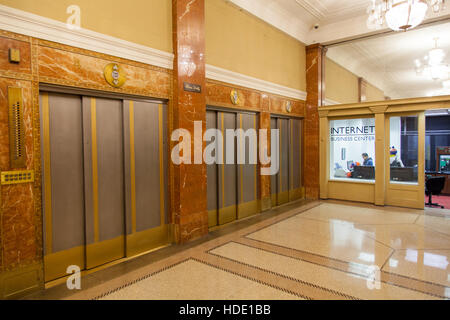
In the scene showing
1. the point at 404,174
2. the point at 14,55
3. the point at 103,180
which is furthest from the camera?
the point at 404,174

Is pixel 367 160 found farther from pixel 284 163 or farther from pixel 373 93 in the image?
pixel 373 93

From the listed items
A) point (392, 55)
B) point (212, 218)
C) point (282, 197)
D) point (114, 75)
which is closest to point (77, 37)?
point (114, 75)

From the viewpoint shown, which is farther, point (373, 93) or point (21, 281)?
point (373, 93)

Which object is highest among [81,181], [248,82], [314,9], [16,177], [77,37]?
[314,9]

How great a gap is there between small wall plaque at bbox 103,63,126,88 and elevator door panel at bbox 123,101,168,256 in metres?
0.31

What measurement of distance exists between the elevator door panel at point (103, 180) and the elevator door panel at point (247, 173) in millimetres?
2793

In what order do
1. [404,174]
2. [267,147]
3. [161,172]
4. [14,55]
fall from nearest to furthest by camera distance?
[14,55], [161,172], [267,147], [404,174]

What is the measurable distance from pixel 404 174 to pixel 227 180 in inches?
190

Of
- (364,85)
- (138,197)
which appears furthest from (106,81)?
(364,85)

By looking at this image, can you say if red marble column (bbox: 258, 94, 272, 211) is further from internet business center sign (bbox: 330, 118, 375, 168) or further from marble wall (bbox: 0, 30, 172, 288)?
marble wall (bbox: 0, 30, 172, 288)

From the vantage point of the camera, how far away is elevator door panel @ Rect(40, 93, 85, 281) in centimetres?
330

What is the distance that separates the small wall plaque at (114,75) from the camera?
373 centimetres

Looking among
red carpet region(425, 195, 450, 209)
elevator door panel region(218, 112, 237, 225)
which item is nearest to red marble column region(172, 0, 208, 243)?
elevator door panel region(218, 112, 237, 225)

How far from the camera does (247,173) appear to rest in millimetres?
6391
